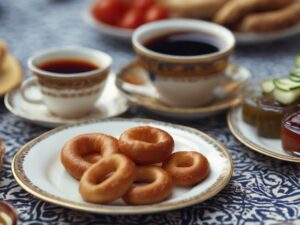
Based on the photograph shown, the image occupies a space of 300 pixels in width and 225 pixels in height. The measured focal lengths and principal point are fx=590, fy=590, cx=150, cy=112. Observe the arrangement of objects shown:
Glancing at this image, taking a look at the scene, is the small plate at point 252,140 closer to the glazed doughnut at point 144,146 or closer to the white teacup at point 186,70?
the white teacup at point 186,70

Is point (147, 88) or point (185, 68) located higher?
point (185, 68)

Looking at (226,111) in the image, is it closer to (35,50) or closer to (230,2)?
(230,2)

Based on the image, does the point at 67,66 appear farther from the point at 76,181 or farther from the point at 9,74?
the point at 76,181

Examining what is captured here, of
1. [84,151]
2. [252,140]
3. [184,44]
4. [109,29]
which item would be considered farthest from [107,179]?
[109,29]

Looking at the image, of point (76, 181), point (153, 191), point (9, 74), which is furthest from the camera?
point (9, 74)

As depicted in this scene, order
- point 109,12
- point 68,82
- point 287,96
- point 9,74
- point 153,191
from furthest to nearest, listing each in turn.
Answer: point 109,12 < point 9,74 < point 68,82 < point 287,96 < point 153,191
